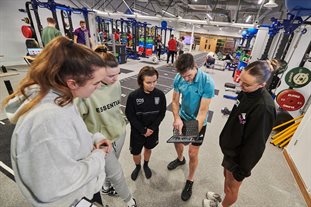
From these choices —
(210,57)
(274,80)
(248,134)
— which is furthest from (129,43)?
(248,134)

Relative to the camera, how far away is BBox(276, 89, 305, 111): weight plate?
284cm

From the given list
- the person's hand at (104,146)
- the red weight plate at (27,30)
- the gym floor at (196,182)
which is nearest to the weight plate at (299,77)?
the gym floor at (196,182)

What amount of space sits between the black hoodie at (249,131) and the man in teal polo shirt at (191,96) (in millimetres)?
303

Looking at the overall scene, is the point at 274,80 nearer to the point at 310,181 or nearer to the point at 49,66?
the point at 310,181

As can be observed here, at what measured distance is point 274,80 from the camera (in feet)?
11.1

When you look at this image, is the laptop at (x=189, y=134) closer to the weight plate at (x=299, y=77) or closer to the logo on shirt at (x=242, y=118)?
the logo on shirt at (x=242, y=118)

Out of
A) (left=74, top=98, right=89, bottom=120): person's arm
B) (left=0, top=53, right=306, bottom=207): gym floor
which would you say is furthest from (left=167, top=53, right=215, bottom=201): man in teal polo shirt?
(left=74, top=98, right=89, bottom=120): person's arm

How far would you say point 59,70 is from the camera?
61 centimetres

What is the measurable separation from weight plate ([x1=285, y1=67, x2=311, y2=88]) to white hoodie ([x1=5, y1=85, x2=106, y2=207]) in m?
3.68

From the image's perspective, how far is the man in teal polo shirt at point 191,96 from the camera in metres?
1.42

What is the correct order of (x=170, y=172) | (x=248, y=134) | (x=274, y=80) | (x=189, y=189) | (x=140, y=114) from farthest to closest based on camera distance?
(x=274, y=80) → (x=170, y=172) → (x=189, y=189) → (x=140, y=114) → (x=248, y=134)

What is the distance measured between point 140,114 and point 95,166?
98 cm

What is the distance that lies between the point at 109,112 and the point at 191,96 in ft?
2.77

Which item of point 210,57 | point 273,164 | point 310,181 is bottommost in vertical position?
point 273,164
